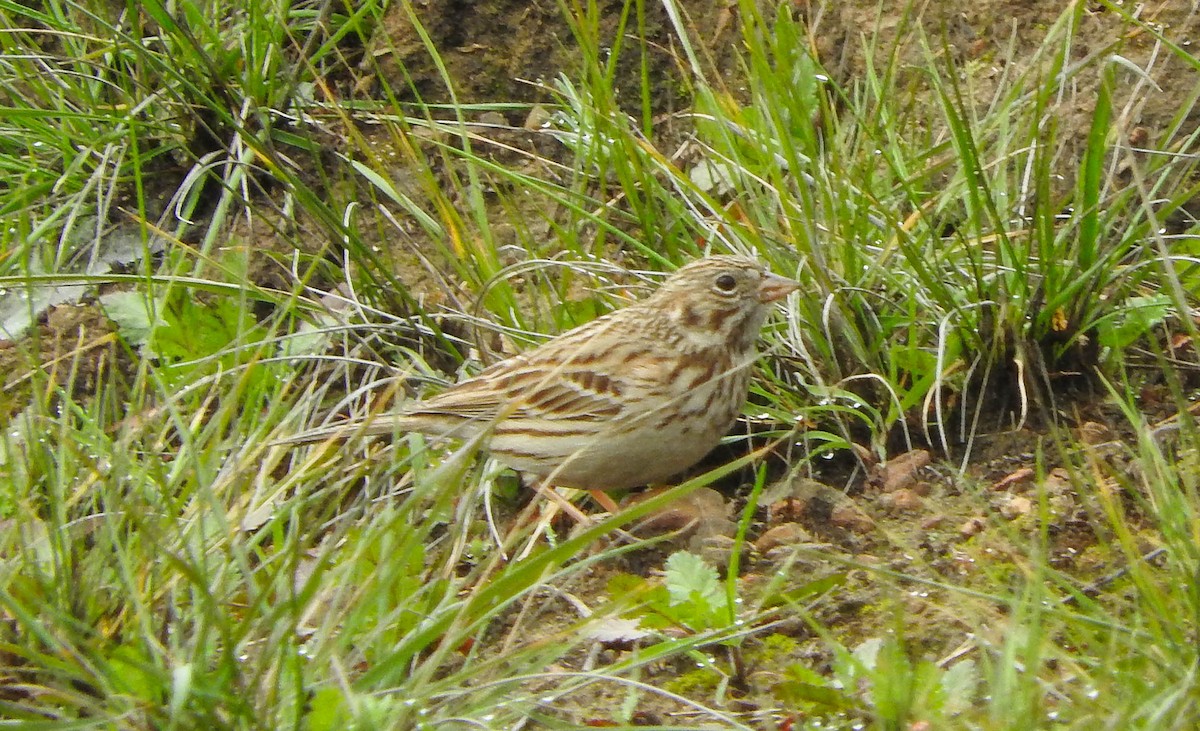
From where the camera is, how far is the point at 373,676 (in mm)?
2816

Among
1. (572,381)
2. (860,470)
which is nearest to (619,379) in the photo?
(572,381)

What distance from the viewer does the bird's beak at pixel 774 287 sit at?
4367mm

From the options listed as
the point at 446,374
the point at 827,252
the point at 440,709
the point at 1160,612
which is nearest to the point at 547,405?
the point at 446,374

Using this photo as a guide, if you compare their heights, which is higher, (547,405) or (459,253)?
(459,253)

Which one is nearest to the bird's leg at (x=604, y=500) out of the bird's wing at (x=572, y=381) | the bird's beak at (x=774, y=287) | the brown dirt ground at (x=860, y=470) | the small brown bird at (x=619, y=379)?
the small brown bird at (x=619, y=379)

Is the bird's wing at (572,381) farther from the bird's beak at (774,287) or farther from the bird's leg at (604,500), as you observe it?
the bird's beak at (774,287)

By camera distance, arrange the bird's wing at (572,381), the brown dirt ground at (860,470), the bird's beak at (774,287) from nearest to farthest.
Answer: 1. the brown dirt ground at (860,470)
2. the bird's beak at (774,287)
3. the bird's wing at (572,381)

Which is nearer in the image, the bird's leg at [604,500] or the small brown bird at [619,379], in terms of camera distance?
the small brown bird at [619,379]

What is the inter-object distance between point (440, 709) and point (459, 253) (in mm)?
2279

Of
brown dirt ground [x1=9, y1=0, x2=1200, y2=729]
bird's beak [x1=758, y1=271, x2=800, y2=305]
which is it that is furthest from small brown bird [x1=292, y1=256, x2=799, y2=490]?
brown dirt ground [x1=9, y1=0, x2=1200, y2=729]

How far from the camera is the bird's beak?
4.37 metres

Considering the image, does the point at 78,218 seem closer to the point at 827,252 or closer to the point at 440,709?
the point at 827,252

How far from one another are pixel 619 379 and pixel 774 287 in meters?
0.57

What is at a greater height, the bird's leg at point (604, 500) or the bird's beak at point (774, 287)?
the bird's beak at point (774, 287)
